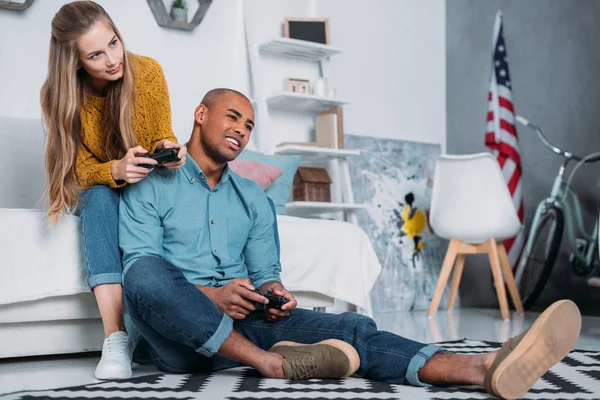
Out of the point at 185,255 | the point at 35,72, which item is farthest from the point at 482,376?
the point at 35,72

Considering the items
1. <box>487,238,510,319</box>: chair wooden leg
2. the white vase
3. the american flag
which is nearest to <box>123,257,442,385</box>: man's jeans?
the white vase

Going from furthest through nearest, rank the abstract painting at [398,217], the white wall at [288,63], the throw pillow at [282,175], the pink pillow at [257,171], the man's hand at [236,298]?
1. the abstract painting at [398,217]
2. the white wall at [288,63]
3. the throw pillow at [282,175]
4. the pink pillow at [257,171]
5. the man's hand at [236,298]

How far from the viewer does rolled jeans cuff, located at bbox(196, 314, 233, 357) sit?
1.63m

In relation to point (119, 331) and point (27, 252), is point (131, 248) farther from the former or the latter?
point (27, 252)

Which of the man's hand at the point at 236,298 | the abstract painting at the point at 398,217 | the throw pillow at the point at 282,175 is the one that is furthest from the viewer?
the abstract painting at the point at 398,217

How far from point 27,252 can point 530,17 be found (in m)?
3.43

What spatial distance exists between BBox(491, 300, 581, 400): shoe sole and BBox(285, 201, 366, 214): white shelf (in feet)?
7.23

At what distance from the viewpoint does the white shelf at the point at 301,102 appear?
375cm

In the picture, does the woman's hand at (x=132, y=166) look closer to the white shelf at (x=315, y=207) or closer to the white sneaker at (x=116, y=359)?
the white sneaker at (x=116, y=359)

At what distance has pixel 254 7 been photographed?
155 inches

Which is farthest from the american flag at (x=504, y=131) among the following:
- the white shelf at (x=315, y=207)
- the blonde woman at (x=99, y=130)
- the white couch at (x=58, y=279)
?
the blonde woman at (x=99, y=130)

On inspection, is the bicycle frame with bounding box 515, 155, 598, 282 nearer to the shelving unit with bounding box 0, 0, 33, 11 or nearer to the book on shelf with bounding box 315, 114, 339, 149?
the book on shelf with bounding box 315, 114, 339, 149

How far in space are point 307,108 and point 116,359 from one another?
8.15 feet

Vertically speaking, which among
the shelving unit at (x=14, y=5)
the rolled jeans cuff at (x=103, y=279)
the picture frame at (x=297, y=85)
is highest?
the shelving unit at (x=14, y=5)
